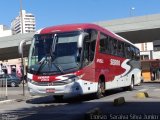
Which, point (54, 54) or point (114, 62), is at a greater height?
point (54, 54)

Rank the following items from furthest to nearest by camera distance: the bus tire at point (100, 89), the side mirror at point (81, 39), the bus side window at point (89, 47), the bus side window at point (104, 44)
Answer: the bus side window at point (104, 44), the bus tire at point (100, 89), the bus side window at point (89, 47), the side mirror at point (81, 39)

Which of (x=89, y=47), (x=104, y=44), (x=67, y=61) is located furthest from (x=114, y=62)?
(x=67, y=61)

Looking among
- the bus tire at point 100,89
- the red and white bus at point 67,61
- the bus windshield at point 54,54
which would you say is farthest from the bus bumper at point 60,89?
the bus tire at point 100,89

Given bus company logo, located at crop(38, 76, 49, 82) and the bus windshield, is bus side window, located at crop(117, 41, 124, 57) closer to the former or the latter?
the bus windshield

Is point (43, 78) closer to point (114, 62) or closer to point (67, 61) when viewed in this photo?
point (67, 61)

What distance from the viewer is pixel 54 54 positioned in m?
18.3

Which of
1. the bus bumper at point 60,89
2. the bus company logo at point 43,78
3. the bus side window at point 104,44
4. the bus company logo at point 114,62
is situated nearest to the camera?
the bus bumper at point 60,89

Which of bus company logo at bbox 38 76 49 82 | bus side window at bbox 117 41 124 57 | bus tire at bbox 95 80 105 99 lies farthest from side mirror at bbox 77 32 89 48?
bus side window at bbox 117 41 124 57

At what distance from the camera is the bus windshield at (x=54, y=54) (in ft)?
59.2

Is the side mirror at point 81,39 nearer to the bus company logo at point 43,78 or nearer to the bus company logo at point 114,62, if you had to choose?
the bus company logo at point 43,78

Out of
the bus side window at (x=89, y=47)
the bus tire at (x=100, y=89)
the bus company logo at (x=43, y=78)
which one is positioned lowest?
the bus tire at (x=100, y=89)

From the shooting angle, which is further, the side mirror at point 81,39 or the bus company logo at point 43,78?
the bus company logo at point 43,78

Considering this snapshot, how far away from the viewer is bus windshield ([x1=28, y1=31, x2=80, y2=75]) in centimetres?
1805

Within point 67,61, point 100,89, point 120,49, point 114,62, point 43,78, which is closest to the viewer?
point 67,61
